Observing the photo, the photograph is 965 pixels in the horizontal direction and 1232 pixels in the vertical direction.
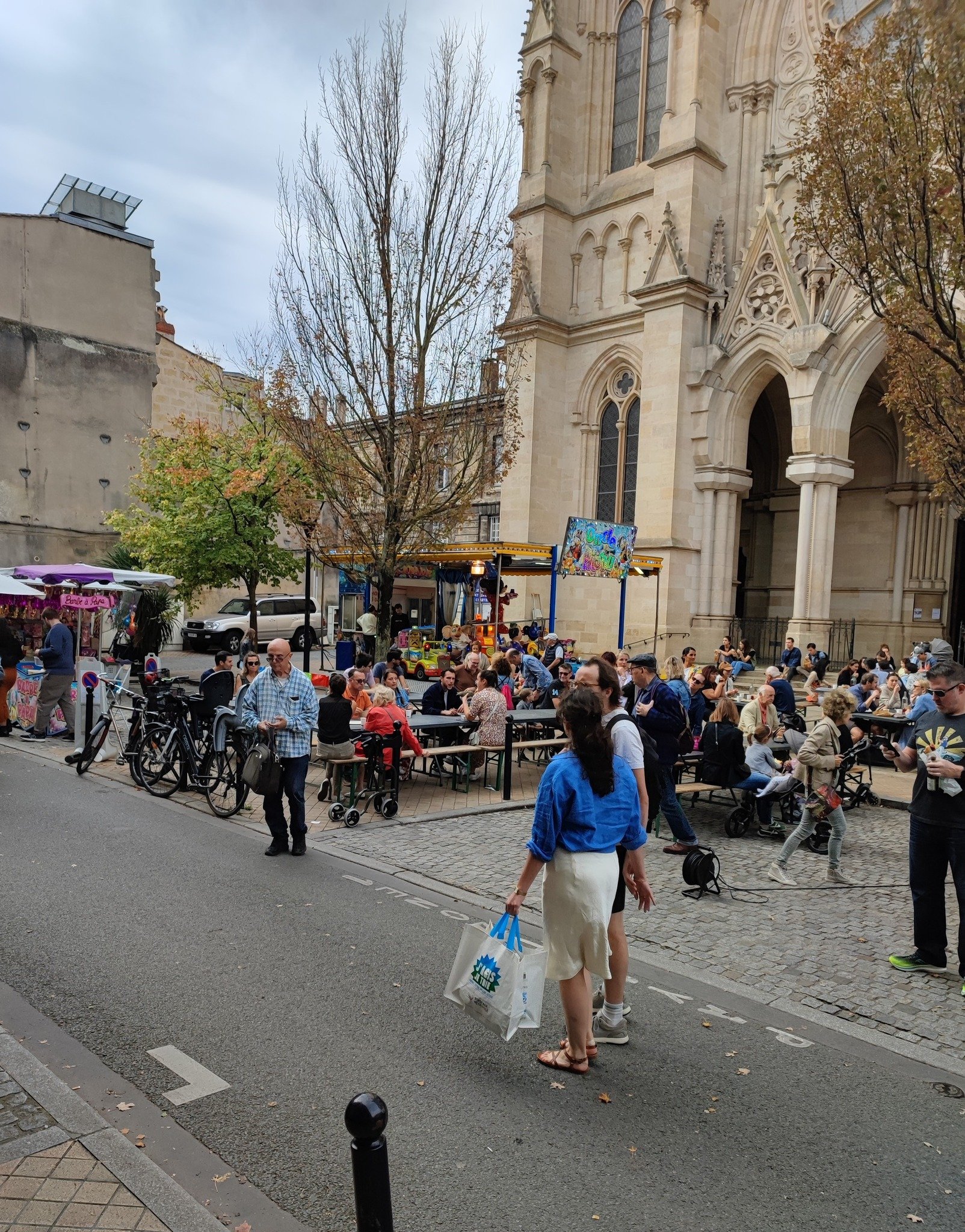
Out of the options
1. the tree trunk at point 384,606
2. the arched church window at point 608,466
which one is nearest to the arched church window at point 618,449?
the arched church window at point 608,466

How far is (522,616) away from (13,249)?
19764 millimetres

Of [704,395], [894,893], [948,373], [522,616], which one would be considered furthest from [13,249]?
[894,893]

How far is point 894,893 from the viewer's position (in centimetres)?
718

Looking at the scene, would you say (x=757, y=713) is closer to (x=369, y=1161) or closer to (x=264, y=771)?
(x=264, y=771)

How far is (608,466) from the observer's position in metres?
26.3

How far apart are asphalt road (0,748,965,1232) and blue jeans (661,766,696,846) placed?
8.48 ft

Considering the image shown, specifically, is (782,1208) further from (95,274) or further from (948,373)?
(95,274)

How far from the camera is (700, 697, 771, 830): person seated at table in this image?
889 centimetres

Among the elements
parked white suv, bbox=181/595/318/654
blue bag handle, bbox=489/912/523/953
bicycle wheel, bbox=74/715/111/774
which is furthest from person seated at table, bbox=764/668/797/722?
parked white suv, bbox=181/595/318/654

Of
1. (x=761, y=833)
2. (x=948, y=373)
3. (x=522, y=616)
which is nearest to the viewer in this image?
(x=761, y=833)

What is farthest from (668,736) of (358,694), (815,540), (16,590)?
(815,540)

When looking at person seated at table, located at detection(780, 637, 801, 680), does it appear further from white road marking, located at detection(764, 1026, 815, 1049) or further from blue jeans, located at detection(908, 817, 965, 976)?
white road marking, located at detection(764, 1026, 815, 1049)

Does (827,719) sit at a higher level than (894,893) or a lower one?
higher

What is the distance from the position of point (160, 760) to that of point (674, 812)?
579 cm
